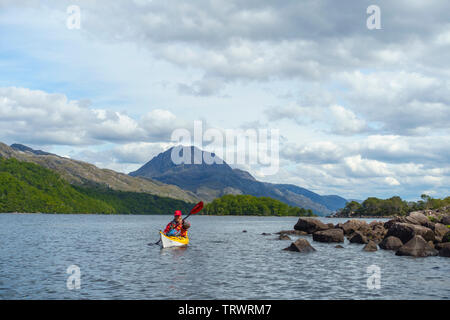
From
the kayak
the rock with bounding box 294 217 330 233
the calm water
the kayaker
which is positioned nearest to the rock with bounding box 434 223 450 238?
the calm water

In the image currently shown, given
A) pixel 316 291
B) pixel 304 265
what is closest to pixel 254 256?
pixel 304 265

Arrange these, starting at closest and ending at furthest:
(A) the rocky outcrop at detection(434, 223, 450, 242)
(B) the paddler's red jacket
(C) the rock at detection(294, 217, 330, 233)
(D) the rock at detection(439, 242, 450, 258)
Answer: (D) the rock at detection(439, 242, 450, 258), (A) the rocky outcrop at detection(434, 223, 450, 242), (B) the paddler's red jacket, (C) the rock at detection(294, 217, 330, 233)

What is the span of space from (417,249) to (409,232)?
6.10 m

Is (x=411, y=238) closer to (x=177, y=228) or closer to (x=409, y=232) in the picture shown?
(x=409, y=232)

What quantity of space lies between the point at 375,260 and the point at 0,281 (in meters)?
35.0

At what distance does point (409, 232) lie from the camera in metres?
50.9

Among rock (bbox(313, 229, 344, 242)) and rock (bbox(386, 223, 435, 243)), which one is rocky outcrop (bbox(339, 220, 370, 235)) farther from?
rock (bbox(386, 223, 435, 243))

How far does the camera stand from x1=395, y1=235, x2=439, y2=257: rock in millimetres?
45094

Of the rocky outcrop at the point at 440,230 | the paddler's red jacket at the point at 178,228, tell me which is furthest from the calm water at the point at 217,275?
the rocky outcrop at the point at 440,230

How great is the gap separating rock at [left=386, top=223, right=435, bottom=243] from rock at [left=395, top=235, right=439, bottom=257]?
3.29 m

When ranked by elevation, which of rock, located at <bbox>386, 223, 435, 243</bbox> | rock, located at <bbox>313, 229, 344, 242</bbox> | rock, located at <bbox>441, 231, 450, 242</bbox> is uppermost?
rock, located at <bbox>386, 223, 435, 243</bbox>

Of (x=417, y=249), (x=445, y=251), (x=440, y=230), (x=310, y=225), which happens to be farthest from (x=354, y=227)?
(x=417, y=249)
